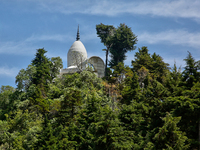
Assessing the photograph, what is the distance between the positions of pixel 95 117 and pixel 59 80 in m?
13.8

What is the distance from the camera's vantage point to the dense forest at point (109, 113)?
1589 cm

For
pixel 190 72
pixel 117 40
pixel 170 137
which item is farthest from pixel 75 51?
pixel 170 137

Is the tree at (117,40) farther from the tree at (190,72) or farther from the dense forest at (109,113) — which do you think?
the tree at (190,72)

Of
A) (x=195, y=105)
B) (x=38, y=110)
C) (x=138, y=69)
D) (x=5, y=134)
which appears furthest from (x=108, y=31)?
(x=195, y=105)

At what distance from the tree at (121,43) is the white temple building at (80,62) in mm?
2500

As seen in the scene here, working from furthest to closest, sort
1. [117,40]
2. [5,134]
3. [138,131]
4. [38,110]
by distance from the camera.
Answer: [117,40], [38,110], [5,134], [138,131]

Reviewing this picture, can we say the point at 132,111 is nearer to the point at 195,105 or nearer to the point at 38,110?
the point at 195,105

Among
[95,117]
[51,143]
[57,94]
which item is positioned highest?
[57,94]

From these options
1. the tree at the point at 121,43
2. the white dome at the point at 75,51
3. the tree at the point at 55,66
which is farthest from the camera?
the white dome at the point at 75,51

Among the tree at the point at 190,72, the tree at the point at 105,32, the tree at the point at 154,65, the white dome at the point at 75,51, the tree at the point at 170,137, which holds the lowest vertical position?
the tree at the point at 170,137

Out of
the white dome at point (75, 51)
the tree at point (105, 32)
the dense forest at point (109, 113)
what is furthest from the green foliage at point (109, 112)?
the white dome at point (75, 51)

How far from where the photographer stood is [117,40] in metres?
38.6

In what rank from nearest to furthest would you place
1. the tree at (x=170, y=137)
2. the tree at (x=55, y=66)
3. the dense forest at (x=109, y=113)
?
the tree at (x=170, y=137) → the dense forest at (x=109, y=113) → the tree at (x=55, y=66)

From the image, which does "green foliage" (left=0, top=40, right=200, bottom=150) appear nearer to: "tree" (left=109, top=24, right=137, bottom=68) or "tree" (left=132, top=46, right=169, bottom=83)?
"tree" (left=132, top=46, right=169, bottom=83)
